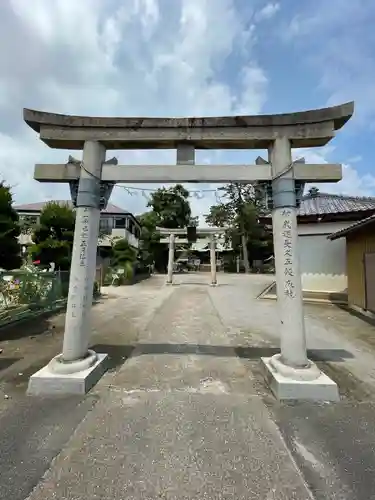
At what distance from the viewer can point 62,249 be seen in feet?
41.2

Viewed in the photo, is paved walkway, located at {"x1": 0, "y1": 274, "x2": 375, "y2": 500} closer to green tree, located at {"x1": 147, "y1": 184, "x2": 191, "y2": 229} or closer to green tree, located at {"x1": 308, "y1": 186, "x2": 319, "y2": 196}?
green tree, located at {"x1": 308, "y1": 186, "x2": 319, "y2": 196}

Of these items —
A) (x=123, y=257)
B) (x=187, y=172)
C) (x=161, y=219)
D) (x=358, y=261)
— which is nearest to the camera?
(x=187, y=172)

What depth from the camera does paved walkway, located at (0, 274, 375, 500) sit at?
2342 mm

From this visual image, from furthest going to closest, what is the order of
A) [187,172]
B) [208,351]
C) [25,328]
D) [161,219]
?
[161,219] < [25,328] < [208,351] < [187,172]

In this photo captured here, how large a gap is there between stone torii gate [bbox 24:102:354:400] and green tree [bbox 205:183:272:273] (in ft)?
120

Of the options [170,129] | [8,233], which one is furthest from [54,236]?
[170,129]

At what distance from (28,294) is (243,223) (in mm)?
35584

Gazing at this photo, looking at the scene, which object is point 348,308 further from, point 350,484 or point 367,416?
point 350,484

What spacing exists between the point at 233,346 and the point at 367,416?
3145 millimetres

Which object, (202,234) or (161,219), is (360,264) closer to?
(202,234)

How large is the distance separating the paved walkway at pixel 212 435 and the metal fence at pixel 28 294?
13.7 ft

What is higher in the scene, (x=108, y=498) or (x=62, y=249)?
(x=62, y=249)

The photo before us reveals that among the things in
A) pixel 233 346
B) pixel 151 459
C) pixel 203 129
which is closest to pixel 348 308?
pixel 233 346

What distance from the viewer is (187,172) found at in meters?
4.66
